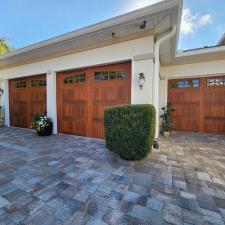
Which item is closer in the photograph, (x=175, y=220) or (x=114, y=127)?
(x=175, y=220)

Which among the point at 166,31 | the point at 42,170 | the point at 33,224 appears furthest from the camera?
the point at 166,31

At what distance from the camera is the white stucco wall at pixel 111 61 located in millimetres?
3752

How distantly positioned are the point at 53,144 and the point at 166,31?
14.1ft

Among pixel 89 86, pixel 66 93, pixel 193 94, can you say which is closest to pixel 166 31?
pixel 89 86

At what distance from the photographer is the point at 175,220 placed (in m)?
1.53

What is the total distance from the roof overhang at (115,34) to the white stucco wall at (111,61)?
0.53ft

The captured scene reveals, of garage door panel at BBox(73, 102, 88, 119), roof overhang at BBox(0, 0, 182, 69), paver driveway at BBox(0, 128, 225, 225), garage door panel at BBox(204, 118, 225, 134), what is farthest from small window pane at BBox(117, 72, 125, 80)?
garage door panel at BBox(204, 118, 225, 134)

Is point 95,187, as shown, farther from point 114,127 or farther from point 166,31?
point 166,31

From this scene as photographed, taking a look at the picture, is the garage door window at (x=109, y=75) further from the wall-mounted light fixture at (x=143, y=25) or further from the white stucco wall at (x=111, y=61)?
the wall-mounted light fixture at (x=143, y=25)

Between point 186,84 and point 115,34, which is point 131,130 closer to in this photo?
point 115,34

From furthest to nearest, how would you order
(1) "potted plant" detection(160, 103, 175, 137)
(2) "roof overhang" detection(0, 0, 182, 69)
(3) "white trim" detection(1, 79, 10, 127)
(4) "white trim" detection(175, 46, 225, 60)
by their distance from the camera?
(3) "white trim" detection(1, 79, 10, 127) < (1) "potted plant" detection(160, 103, 175, 137) < (4) "white trim" detection(175, 46, 225, 60) < (2) "roof overhang" detection(0, 0, 182, 69)

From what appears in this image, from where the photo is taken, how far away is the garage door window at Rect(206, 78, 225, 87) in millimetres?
5517

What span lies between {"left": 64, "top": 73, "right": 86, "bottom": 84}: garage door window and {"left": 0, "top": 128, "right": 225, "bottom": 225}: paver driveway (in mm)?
Answer: 2488

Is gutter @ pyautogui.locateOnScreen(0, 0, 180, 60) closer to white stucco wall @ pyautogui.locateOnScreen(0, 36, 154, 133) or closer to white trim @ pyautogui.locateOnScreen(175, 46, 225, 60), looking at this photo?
white stucco wall @ pyautogui.locateOnScreen(0, 36, 154, 133)
